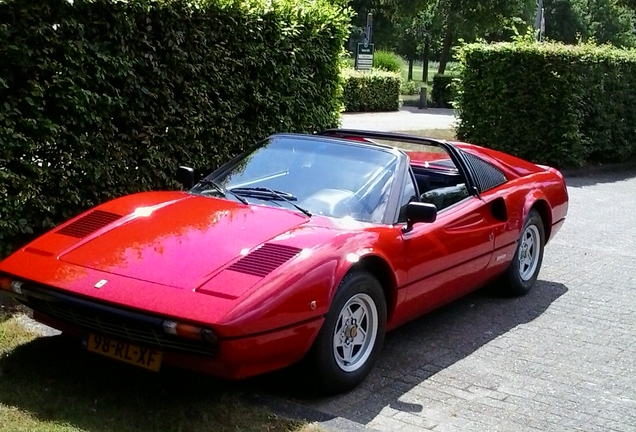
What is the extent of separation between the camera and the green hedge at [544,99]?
50.4 feet

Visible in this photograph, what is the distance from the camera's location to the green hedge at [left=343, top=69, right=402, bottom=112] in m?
28.0

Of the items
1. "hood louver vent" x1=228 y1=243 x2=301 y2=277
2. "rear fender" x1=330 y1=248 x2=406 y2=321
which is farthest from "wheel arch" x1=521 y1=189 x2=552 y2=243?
"hood louver vent" x1=228 y1=243 x2=301 y2=277

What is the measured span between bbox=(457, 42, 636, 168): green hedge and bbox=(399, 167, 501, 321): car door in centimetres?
987

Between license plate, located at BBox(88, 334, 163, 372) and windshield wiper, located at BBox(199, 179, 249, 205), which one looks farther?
windshield wiper, located at BBox(199, 179, 249, 205)

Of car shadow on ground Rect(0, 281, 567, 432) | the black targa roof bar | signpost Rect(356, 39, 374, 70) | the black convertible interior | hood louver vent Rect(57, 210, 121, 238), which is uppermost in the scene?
signpost Rect(356, 39, 374, 70)

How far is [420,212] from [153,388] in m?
1.91

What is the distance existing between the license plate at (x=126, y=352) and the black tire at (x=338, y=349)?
832 mm

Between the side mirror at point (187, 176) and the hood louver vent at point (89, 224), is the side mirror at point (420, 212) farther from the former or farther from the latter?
the hood louver vent at point (89, 224)

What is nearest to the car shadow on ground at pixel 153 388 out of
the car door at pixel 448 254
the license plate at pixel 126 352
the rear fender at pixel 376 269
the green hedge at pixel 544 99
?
the license plate at pixel 126 352

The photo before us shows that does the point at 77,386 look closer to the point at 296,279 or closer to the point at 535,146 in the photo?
the point at 296,279

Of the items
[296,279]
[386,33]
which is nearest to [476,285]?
[296,279]

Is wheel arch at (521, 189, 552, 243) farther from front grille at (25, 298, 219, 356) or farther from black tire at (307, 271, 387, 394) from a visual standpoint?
front grille at (25, 298, 219, 356)

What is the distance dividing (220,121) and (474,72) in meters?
9.10

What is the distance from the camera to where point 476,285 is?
6199mm
